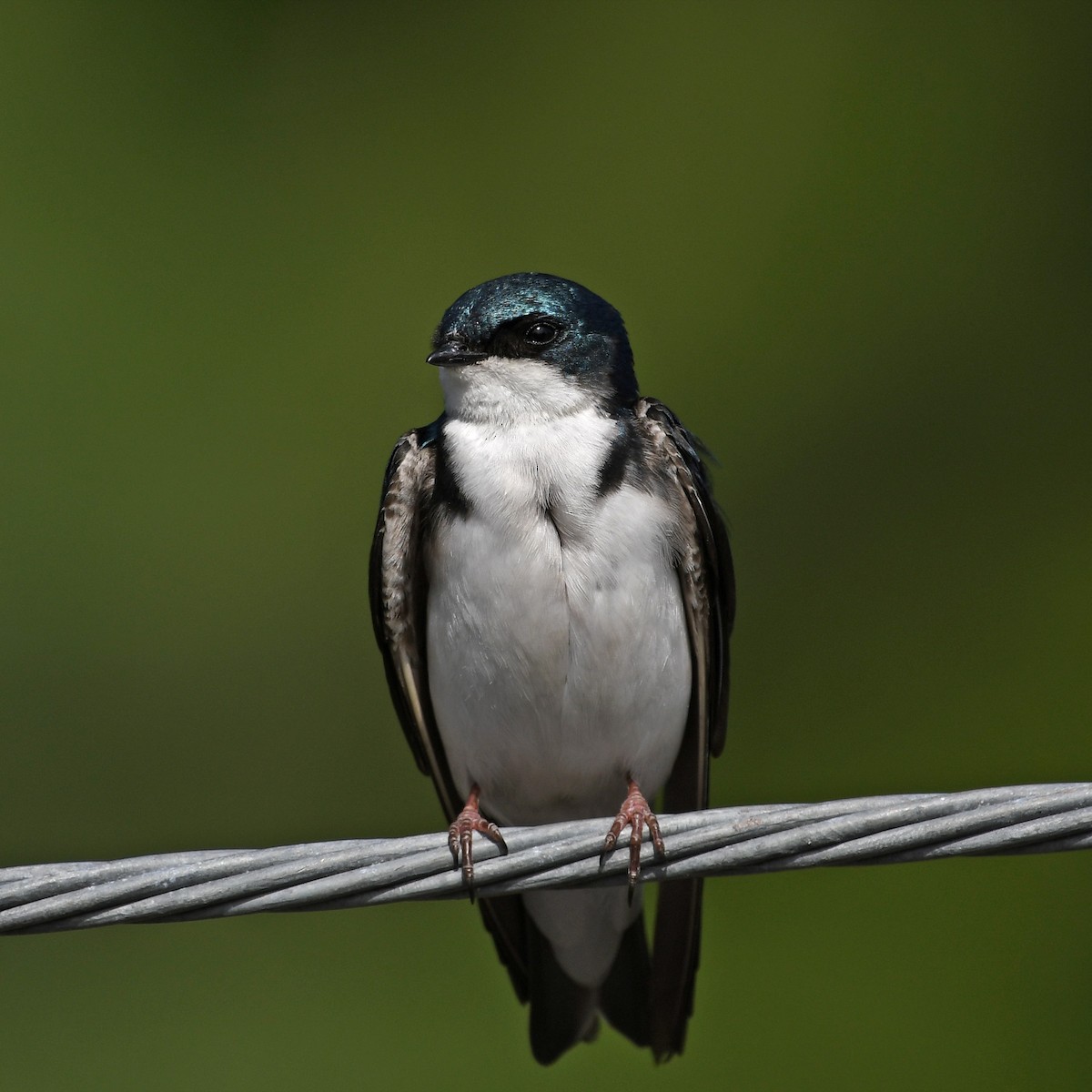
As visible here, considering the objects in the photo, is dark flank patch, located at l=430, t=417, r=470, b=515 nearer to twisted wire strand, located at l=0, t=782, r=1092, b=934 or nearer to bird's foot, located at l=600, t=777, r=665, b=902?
bird's foot, located at l=600, t=777, r=665, b=902

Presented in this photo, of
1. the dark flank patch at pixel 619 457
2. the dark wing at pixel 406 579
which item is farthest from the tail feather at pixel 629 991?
the dark flank patch at pixel 619 457

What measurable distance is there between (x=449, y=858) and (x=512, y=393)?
1102 mm

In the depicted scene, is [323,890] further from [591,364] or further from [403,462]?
[591,364]

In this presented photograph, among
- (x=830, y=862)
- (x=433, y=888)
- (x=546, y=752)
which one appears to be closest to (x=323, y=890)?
(x=433, y=888)

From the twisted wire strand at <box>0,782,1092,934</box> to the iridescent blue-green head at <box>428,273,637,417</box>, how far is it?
1.04 m

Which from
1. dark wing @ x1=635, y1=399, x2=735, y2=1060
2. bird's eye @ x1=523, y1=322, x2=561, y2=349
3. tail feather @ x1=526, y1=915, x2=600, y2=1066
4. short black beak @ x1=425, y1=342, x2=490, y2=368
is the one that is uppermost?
bird's eye @ x1=523, y1=322, x2=561, y2=349

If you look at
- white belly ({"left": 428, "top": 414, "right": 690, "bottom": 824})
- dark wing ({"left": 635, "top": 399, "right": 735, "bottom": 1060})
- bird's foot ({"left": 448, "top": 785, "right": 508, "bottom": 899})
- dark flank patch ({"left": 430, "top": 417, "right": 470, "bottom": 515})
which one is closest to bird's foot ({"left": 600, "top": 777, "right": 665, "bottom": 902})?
bird's foot ({"left": 448, "top": 785, "right": 508, "bottom": 899})

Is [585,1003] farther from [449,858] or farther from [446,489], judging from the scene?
[449,858]

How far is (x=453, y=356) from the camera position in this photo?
229 centimetres

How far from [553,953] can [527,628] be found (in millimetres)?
766

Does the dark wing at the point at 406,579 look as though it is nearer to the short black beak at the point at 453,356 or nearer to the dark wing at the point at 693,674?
the short black beak at the point at 453,356

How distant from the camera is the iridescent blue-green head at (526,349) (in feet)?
7.53

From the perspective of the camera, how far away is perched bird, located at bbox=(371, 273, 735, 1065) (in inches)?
85.7

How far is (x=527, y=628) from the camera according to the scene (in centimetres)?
219
